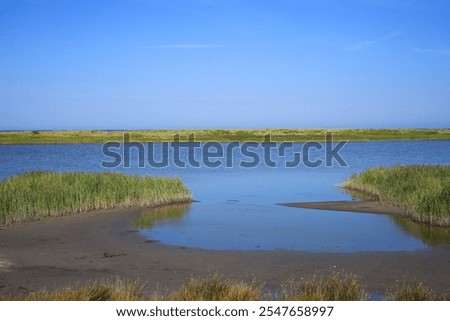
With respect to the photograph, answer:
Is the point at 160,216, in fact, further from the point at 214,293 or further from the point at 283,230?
the point at 214,293

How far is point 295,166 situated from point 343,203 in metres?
17.6

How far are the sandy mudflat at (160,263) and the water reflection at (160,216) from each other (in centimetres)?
185

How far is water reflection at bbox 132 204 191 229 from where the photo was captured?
1511cm

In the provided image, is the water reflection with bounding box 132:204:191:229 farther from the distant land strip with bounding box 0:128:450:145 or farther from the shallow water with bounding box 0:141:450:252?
the distant land strip with bounding box 0:128:450:145

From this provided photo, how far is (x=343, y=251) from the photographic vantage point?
38.3ft

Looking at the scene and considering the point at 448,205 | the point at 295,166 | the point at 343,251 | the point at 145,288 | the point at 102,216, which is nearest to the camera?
the point at 145,288

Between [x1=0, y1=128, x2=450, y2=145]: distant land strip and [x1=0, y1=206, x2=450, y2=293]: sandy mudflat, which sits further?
[x1=0, y1=128, x2=450, y2=145]: distant land strip

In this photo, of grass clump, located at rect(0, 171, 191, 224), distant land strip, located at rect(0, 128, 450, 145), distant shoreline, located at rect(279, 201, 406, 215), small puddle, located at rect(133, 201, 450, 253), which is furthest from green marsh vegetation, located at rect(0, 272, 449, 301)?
distant land strip, located at rect(0, 128, 450, 145)

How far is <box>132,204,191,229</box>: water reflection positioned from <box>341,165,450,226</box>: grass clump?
6.67 m

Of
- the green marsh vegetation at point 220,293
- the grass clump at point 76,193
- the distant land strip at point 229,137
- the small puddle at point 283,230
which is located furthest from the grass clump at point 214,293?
the distant land strip at point 229,137

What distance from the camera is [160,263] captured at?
34.1 feet

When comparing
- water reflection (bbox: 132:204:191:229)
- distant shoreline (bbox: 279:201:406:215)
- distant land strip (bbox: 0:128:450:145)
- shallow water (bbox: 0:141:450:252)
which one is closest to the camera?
shallow water (bbox: 0:141:450:252)
